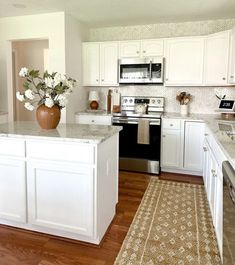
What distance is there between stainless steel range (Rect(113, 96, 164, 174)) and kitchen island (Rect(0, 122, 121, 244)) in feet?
5.26

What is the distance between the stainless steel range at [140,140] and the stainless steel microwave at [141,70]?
0.51 meters

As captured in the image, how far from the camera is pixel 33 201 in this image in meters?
2.23

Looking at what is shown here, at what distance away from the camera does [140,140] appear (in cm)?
395

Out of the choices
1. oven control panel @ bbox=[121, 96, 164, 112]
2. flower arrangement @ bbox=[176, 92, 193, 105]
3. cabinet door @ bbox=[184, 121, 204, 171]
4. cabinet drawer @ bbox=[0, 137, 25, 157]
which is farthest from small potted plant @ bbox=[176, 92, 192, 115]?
cabinet drawer @ bbox=[0, 137, 25, 157]

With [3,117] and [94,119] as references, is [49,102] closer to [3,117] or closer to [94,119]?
[94,119]

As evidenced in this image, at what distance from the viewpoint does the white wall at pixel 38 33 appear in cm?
386

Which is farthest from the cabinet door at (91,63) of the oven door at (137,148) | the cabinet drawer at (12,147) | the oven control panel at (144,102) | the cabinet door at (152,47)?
the cabinet drawer at (12,147)

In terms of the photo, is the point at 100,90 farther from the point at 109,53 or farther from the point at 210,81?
the point at 210,81

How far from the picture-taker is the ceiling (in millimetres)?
3334

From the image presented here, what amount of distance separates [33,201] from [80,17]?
307 cm

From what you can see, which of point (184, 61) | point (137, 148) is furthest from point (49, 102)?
point (184, 61)

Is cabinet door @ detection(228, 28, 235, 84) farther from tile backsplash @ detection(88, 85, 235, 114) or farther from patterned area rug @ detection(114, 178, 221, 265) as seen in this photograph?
patterned area rug @ detection(114, 178, 221, 265)

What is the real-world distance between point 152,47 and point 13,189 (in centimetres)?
307

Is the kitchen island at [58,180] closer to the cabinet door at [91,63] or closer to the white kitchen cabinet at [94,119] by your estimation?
the white kitchen cabinet at [94,119]
